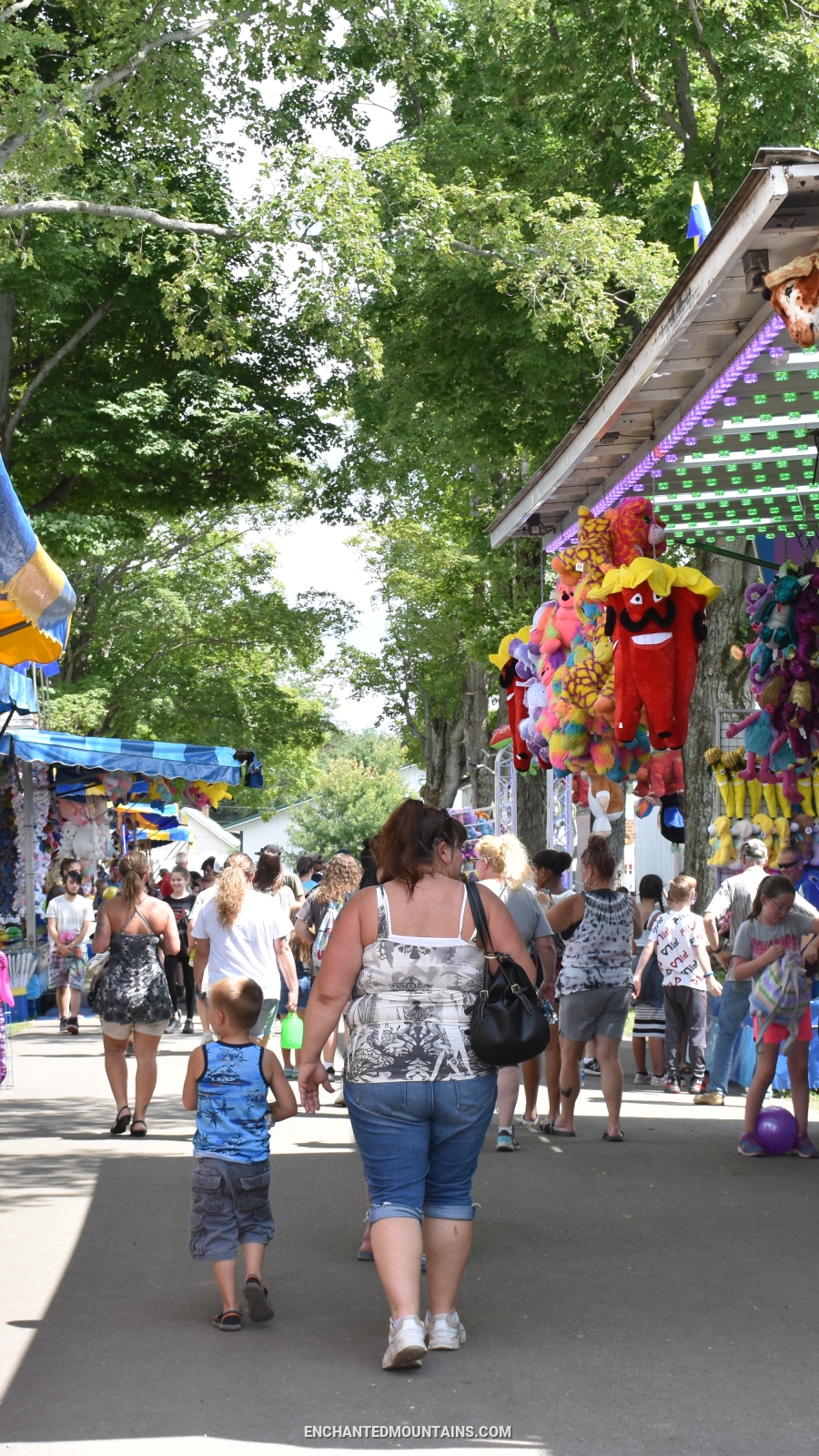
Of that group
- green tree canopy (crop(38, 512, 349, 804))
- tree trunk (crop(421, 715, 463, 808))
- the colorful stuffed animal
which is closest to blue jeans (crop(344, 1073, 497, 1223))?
the colorful stuffed animal

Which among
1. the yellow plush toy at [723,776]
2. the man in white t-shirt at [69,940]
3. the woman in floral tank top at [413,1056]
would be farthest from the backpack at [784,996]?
the man in white t-shirt at [69,940]

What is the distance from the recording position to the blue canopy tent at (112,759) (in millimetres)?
17375

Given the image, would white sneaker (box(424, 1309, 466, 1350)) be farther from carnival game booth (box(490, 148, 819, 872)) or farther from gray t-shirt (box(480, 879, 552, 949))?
gray t-shirt (box(480, 879, 552, 949))

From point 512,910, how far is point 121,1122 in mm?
2886

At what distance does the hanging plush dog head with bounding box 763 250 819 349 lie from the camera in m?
4.62

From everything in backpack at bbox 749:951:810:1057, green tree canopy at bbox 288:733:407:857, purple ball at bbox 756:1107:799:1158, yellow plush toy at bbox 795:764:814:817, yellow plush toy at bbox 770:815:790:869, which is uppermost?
green tree canopy at bbox 288:733:407:857

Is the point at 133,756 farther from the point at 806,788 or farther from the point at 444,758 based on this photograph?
the point at 444,758

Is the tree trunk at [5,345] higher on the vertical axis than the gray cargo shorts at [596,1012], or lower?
higher

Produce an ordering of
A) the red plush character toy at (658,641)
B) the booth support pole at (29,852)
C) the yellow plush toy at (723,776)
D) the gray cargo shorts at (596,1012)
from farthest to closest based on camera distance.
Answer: the booth support pole at (29,852) < the yellow plush toy at (723,776) < the gray cargo shorts at (596,1012) < the red plush character toy at (658,641)

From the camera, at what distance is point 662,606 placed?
7.00 meters

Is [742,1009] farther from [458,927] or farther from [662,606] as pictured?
[458,927]

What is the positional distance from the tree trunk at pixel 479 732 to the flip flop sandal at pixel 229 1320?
1177 inches

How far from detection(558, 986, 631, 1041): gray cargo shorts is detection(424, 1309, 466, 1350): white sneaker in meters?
3.95

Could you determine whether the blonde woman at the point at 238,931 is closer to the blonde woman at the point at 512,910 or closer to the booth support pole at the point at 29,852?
the blonde woman at the point at 512,910
